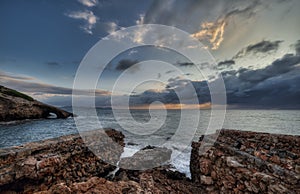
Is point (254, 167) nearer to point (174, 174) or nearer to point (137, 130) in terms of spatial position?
point (174, 174)

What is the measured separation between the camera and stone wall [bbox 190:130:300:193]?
4.04 meters

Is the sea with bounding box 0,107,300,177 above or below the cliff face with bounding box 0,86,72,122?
below

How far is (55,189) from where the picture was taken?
4273mm

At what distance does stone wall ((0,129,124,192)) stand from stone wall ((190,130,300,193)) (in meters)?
5.59

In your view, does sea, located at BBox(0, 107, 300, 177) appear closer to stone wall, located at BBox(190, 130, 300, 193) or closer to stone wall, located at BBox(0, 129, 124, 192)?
stone wall, located at BBox(190, 130, 300, 193)

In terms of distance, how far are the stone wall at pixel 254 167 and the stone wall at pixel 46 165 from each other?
5589 millimetres

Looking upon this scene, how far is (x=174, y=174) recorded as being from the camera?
9.00m

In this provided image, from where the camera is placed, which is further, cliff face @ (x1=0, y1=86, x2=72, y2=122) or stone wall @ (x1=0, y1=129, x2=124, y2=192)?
cliff face @ (x1=0, y1=86, x2=72, y2=122)

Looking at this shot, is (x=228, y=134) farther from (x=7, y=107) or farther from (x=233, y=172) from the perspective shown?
(x=7, y=107)

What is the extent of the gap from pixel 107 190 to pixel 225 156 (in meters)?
4.54

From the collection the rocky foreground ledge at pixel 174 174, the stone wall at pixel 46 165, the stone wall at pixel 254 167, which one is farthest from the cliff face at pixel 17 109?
the stone wall at pixel 254 167

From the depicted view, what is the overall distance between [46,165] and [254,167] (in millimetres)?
8064

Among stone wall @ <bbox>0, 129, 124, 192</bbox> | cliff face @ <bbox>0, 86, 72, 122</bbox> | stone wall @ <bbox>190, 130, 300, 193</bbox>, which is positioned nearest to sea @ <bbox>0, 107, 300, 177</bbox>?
cliff face @ <bbox>0, 86, 72, 122</bbox>

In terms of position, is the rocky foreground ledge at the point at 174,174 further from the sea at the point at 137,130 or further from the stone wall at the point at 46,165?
the sea at the point at 137,130
